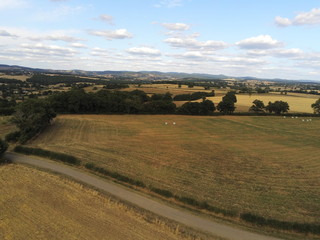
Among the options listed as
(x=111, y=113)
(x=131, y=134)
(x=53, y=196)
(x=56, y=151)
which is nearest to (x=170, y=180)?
(x=53, y=196)

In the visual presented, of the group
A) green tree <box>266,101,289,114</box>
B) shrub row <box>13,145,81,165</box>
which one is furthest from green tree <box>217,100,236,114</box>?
shrub row <box>13,145,81,165</box>

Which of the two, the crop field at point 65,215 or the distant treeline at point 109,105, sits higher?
the distant treeline at point 109,105

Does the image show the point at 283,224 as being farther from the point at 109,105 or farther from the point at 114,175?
the point at 109,105

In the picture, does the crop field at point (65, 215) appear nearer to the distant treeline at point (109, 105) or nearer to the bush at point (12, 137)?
the bush at point (12, 137)

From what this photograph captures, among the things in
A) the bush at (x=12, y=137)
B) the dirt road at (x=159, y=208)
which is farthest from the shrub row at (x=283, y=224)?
the bush at (x=12, y=137)

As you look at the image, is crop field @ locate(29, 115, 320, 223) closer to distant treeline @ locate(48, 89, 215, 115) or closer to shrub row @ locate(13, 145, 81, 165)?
shrub row @ locate(13, 145, 81, 165)

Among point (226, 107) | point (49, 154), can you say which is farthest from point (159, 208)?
point (226, 107)
